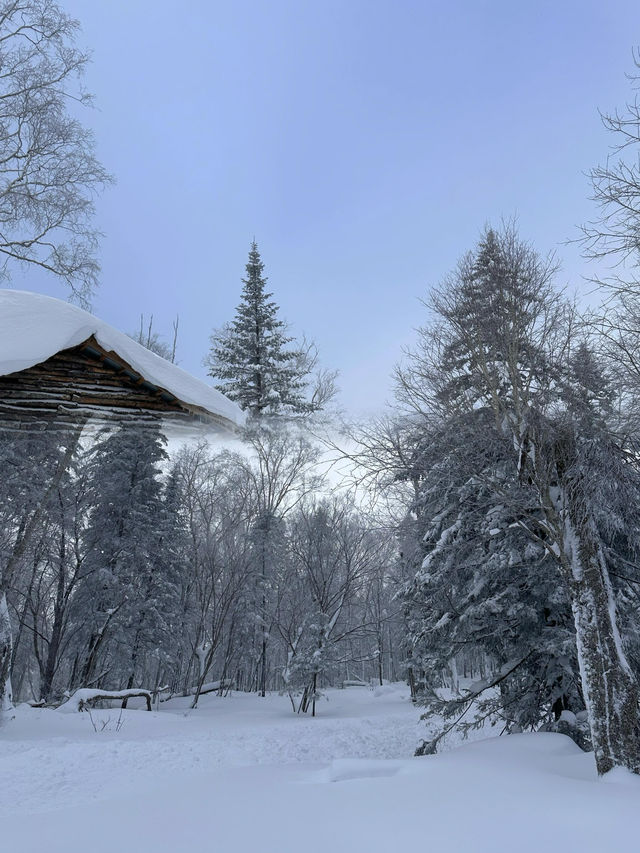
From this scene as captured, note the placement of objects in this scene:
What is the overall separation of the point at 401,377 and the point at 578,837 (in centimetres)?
492

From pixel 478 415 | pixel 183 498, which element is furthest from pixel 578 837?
pixel 183 498

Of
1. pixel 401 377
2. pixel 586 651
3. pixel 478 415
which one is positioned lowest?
pixel 586 651

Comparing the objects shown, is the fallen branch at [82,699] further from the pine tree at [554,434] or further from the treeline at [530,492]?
the pine tree at [554,434]

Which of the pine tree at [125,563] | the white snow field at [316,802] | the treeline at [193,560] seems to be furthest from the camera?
the pine tree at [125,563]

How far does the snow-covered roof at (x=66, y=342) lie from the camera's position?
2693 mm

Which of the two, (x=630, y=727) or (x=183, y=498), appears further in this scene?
(x=183, y=498)

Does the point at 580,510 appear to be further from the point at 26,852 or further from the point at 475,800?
the point at 26,852

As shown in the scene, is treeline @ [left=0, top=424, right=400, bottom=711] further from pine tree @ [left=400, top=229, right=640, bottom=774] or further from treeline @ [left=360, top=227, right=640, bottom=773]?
pine tree @ [left=400, top=229, right=640, bottom=774]

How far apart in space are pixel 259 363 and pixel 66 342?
15065 mm

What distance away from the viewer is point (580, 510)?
17.2 feet

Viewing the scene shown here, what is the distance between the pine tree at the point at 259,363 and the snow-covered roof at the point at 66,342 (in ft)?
38.9

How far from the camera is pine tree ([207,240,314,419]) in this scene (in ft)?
54.4

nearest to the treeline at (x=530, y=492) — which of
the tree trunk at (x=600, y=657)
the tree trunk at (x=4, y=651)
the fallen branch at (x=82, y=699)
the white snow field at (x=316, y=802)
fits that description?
the tree trunk at (x=600, y=657)

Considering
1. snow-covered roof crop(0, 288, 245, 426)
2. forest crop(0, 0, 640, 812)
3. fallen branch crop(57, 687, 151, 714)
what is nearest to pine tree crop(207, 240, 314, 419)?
forest crop(0, 0, 640, 812)
